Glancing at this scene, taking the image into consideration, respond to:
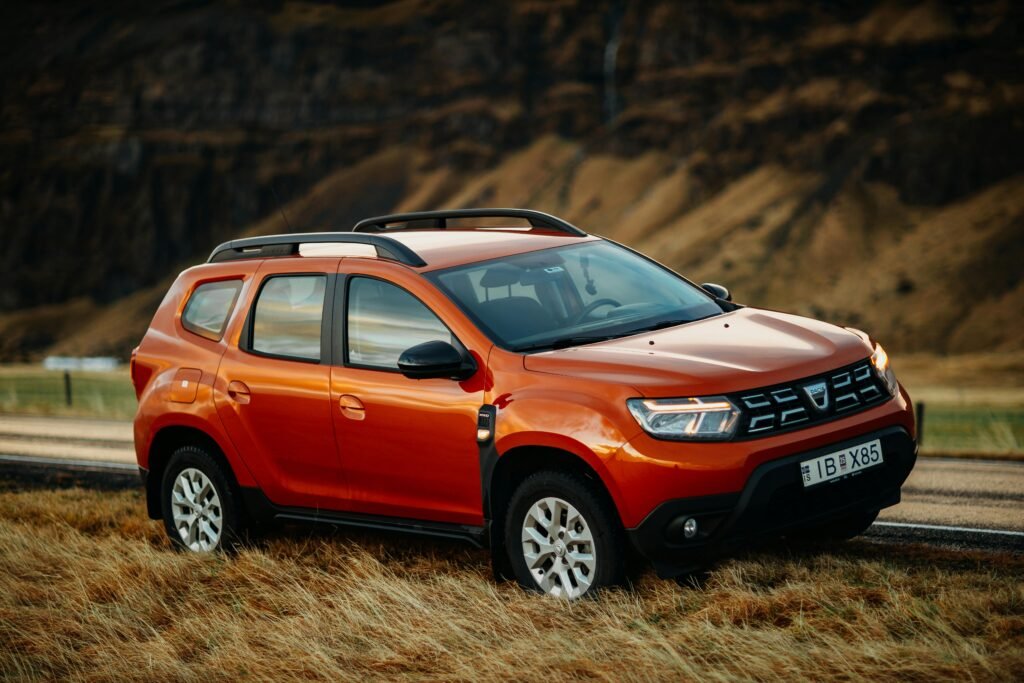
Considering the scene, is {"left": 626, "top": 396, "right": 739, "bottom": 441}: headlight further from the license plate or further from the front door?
the front door

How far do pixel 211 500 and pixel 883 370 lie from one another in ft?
12.7

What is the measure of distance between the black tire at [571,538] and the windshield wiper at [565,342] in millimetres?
649

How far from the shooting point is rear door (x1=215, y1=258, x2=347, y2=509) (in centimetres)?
711

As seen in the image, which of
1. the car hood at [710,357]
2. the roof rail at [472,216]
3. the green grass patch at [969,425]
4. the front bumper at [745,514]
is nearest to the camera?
the front bumper at [745,514]

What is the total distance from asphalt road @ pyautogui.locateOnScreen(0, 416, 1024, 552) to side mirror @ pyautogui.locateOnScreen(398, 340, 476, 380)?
9.35ft

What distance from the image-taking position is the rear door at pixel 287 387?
7.11 m

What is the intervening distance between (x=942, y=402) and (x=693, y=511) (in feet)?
109

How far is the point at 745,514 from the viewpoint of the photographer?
579 centimetres

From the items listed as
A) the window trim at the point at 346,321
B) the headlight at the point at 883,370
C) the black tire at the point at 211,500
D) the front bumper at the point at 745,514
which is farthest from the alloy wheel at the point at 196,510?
the headlight at the point at 883,370

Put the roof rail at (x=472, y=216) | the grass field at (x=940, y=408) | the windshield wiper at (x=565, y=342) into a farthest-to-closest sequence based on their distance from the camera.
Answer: the grass field at (x=940, y=408) < the roof rail at (x=472, y=216) < the windshield wiper at (x=565, y=342)

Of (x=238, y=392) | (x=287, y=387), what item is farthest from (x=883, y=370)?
(x=238, y=392)

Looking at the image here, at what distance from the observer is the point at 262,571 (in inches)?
282

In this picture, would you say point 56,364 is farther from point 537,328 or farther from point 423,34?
point 537,328

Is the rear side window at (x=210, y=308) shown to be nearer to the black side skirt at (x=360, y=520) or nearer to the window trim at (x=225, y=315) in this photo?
the window trim at (x=225, y=315)
